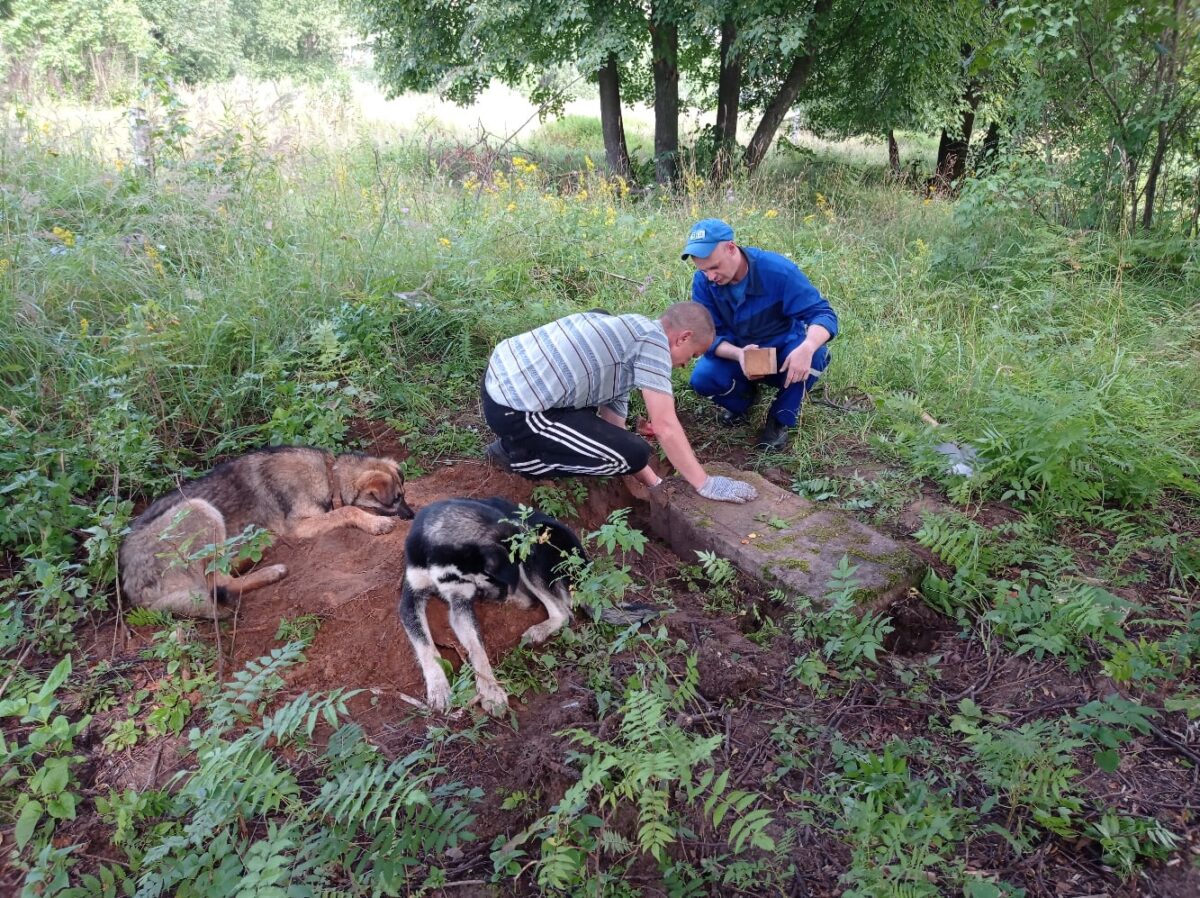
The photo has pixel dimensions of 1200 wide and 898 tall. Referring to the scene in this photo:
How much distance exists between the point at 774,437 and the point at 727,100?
9791mm

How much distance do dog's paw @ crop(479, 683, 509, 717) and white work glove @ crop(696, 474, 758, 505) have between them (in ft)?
5.81

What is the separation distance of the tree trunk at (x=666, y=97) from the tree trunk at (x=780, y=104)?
1334 mm

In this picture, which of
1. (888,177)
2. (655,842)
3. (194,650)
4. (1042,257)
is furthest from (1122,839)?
(888,177)

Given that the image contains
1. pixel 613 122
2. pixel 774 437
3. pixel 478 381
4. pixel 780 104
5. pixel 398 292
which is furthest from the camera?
pixel 613 122

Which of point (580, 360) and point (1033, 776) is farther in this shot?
point (580, 360)

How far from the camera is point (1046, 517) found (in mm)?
3975

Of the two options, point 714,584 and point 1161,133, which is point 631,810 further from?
point 1161,133

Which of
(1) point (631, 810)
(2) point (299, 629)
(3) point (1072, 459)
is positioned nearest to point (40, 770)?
(2) point (299, 629)

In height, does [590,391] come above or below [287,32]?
below

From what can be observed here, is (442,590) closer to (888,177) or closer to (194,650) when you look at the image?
(194,650)

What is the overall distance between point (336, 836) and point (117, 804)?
85 cm

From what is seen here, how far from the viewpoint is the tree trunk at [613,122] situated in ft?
41.1

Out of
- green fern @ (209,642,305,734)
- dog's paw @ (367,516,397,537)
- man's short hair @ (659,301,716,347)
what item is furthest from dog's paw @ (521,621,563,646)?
man's short hair @ (659,301,716,347)

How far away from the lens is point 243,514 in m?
3.77
